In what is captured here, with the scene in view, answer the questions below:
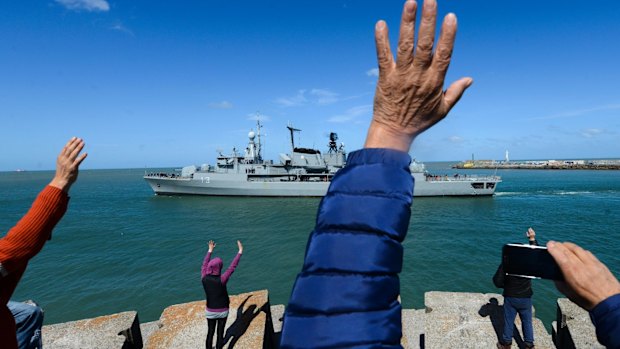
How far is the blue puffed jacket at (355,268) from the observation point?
810 mm

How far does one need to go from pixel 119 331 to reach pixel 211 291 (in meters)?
1.88

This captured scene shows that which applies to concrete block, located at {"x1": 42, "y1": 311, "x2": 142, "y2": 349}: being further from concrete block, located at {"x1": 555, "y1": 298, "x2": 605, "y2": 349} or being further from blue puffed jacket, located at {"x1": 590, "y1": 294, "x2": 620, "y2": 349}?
concrete block, located at {"x1": 555, "y1": 298, "x2": 605, "y2": 349}

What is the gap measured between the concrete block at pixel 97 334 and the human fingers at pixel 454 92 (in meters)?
5.87

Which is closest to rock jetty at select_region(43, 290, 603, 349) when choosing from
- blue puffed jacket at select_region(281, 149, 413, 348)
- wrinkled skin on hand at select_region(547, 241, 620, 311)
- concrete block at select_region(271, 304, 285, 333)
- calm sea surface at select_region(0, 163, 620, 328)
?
concrete block at select_region(271, 304, 285, 333)

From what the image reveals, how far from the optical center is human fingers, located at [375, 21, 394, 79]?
112cm

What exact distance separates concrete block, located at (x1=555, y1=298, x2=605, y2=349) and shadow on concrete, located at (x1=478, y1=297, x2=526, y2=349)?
0.68 m

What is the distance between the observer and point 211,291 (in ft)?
15.0

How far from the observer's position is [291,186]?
3506 centimetres

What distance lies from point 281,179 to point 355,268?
35.7 metres

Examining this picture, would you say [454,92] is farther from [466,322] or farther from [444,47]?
[466,322]

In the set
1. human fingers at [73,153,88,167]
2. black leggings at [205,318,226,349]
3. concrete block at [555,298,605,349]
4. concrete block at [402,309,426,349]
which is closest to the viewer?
human fingers at [73,153,88,167]

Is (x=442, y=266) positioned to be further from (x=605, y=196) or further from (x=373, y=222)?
(x=605, y=196)

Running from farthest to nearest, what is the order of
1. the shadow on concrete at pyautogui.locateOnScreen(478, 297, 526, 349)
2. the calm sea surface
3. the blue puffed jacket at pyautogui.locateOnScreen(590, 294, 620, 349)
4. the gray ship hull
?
1. the gray ship hull
2. the calm sea surface
3. the shadow on concrete at pyautogui.locateOnScreen(478, 297, 526, 349)
4. the blue puffed jacket at pyautogui.locateOnScreen(590, 294, 620, 349)

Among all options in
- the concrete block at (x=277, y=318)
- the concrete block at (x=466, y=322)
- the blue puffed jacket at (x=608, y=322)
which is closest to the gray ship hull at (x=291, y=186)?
the concrete block at (x=277, y=318)
